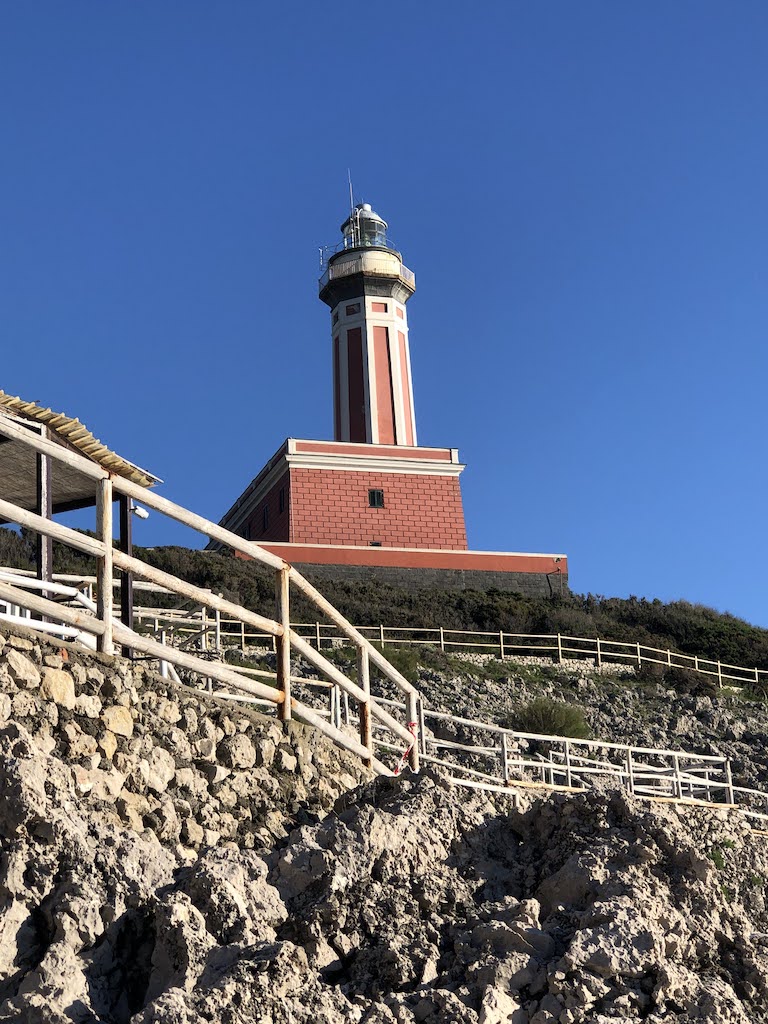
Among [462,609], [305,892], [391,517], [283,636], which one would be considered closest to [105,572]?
[283,636]

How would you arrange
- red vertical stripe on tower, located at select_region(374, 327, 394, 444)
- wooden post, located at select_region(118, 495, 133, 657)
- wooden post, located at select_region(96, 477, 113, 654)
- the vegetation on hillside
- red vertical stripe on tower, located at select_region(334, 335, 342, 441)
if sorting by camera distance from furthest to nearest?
red vertical stripe on tower, located at select_region(334, 335, 342, 441), red vertical stripe on tower, located at select_region(374, 327, 394, 444), the vegetation on hillside, wooden post, located at select_region(118, 495, 133, 657), wooden post, located at select_region(96, 477, 113, 654)

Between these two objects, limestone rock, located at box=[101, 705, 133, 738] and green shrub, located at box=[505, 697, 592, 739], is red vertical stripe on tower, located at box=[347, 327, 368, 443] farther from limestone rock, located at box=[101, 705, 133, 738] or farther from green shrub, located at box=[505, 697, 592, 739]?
limestone rock, located at box=[101, 705, 133, 738]

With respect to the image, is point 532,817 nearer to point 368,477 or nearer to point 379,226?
point 368,477

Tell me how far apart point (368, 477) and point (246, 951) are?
41.5 m

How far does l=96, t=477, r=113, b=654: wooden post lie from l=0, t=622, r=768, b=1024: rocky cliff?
0.21 meters

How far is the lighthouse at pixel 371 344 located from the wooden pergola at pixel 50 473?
1476 inches

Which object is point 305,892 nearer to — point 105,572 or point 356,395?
point 105,572

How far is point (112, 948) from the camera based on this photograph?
5.16 metres

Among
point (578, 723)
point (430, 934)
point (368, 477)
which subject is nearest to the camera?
point (430, 934)

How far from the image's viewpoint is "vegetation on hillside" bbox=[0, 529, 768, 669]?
38.2 m

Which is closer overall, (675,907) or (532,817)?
(675,907)

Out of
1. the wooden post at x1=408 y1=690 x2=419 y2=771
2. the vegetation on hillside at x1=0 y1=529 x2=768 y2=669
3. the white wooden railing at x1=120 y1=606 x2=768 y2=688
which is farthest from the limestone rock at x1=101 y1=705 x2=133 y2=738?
the vegetation on hillside at x1=0 y1=529 x2=768 y2=669

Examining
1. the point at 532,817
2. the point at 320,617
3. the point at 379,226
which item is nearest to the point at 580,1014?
the point at 532,817

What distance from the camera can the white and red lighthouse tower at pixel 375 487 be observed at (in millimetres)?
44875
